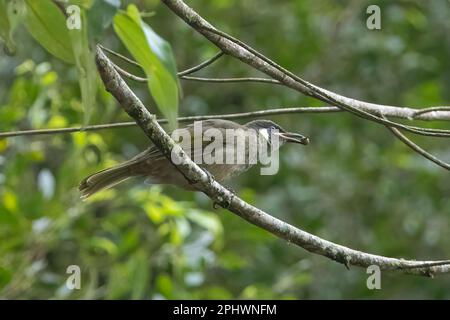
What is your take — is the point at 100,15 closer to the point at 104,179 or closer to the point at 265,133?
the point at 104,179

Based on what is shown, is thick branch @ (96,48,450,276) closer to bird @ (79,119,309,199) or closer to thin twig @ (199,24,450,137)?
thin twig @ (199,24,450,137)

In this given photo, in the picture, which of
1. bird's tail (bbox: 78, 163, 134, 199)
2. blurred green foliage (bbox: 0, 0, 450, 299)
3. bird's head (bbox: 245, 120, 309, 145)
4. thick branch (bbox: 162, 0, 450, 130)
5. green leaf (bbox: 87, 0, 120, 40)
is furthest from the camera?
blurred green foliage (bbox: 0, 0, 450, 299)

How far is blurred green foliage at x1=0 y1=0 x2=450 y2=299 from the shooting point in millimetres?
4801

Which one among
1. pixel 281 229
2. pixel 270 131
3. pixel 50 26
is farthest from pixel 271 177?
pixel 50 26

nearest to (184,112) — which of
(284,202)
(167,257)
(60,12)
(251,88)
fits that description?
(251,88)

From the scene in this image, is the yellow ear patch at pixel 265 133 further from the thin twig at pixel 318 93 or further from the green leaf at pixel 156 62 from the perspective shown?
the green leaf at pixel 156 62

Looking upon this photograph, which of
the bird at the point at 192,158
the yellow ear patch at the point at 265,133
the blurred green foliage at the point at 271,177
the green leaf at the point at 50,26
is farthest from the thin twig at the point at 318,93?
the blurred green foliage at the point at 271,177

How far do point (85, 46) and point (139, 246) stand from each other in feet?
12.2

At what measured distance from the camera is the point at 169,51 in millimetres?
1716

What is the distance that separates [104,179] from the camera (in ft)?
13.1

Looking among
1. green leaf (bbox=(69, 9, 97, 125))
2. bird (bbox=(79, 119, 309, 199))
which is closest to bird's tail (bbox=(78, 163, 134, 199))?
→ bird (bbox=(79, 119, 309, 199))

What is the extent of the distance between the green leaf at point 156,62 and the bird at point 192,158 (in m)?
2.07

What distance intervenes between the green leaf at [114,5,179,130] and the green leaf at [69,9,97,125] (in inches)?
3.5

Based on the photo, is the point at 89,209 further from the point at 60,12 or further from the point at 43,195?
the point at 60,12
